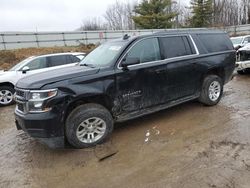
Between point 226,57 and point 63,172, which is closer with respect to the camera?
point 63,172

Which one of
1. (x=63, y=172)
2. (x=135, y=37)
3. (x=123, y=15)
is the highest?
(x=123, y=15)

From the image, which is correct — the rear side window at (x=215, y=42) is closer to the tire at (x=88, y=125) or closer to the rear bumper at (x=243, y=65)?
the tire at (x=88, y=125)

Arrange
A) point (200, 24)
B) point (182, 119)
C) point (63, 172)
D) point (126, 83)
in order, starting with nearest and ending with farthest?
1. point (63, 172)
2. point (126, 83)
3. point (182, 119)
4. point (200, 24)

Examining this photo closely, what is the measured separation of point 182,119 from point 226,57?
6.89 ft

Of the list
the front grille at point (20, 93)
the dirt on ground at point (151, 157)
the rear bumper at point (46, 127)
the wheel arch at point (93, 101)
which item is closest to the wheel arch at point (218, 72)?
the dirt on ground at point (151, 157)

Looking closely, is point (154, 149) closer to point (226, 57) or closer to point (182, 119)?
point (182, 119)

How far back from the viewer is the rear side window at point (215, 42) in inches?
249

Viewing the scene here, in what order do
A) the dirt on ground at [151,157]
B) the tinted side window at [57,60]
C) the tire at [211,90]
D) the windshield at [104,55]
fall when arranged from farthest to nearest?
the tinted side window at [57,60] → the tire at [211,90] → the windshield at [104,55] → the dirt on ground at [151,157]

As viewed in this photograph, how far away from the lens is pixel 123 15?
241 ft

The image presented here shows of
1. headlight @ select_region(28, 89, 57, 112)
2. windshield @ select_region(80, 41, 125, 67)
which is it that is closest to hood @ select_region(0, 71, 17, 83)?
windshield @ select_region(80, 41, 125, 67)

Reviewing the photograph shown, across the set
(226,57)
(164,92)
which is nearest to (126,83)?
(164,92)

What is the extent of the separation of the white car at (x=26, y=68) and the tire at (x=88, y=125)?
13.8 ft

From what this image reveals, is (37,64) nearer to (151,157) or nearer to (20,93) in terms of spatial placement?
(20,93)

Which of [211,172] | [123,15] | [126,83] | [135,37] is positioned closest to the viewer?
[211,172]
